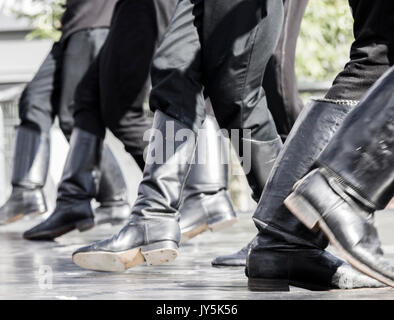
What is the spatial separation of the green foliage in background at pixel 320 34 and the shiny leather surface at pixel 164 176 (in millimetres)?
6812

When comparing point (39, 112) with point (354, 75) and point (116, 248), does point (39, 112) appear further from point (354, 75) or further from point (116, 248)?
point (354, 75)

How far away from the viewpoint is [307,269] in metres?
2.40

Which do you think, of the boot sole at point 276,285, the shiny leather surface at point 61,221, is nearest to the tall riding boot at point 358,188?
the boot sole at point 276,285

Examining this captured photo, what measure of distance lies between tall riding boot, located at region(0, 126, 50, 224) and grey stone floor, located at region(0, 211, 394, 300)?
0.68 m

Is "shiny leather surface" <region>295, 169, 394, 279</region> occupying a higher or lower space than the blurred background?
higher

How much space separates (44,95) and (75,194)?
68 centimetres

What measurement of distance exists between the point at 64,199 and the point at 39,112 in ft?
2.15

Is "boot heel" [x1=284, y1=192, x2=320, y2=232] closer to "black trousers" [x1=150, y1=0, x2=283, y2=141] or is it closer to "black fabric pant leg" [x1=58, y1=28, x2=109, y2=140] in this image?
"black trousers" [x1=150, y1=0, x2=283, y2=141]

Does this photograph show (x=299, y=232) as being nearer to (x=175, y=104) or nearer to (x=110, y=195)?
(x=175, y=104)

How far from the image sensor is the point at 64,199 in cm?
459

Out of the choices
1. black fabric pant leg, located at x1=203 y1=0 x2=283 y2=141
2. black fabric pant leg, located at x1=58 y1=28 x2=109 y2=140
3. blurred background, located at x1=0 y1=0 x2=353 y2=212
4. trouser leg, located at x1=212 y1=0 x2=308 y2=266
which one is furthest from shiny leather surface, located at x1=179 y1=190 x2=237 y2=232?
blurred background, located at x1=0 y1=0 x2=353 y2=212

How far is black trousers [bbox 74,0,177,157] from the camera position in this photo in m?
3.80

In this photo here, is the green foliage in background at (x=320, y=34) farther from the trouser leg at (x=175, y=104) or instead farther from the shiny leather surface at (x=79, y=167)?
the trouser leg at (x=175, y=104)
